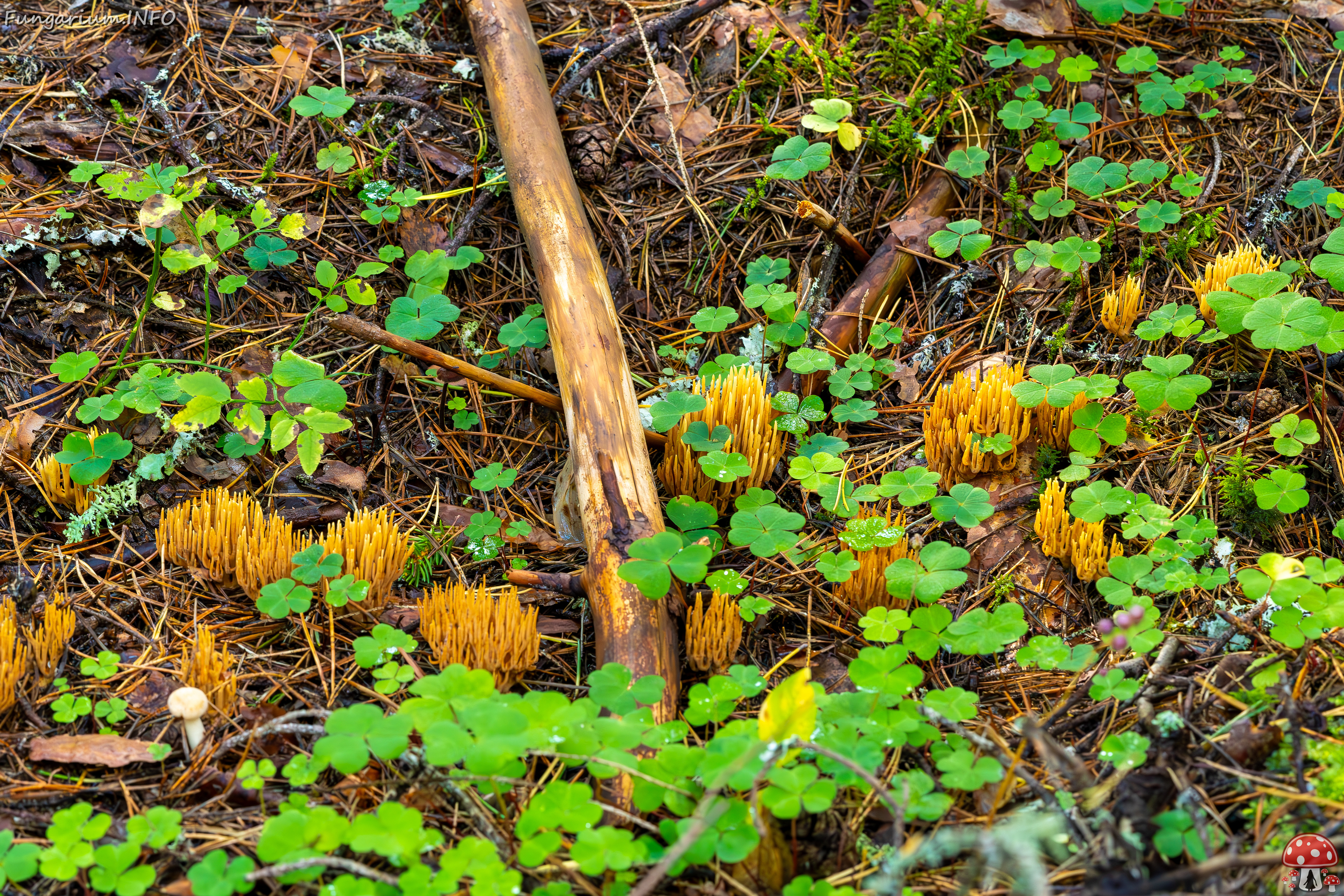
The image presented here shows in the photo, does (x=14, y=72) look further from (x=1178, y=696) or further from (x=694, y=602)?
(x=1178, y=696)

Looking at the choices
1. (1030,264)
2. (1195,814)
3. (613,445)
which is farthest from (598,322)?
(1195,814)

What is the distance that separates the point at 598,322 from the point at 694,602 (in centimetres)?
117

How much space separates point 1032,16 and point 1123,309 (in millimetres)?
1697

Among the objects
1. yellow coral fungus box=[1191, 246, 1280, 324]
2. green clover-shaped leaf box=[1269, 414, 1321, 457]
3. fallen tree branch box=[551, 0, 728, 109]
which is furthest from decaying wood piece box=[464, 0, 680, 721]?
yellow coral fungus box=[1191, 246, 1280, 324]

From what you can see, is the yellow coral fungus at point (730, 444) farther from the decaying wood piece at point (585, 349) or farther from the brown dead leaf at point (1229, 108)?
the brown dead leaf at point (1229, 108)

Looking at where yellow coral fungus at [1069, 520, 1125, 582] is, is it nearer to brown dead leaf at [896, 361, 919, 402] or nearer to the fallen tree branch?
brown dead leaf at [896, 361, 919, 402]

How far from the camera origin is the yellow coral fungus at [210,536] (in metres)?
2.87

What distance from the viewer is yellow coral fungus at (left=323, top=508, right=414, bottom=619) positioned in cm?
285

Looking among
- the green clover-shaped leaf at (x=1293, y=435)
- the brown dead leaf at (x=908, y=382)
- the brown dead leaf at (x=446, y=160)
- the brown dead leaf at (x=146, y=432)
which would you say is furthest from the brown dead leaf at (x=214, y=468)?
the green clover-shaped leaf at (x=1293, y=435)

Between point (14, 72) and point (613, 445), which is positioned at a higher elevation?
point (14, 72)

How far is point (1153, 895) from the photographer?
5.38ft

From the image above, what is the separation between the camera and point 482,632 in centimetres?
260

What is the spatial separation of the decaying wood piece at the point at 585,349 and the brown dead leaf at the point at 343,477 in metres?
0.85

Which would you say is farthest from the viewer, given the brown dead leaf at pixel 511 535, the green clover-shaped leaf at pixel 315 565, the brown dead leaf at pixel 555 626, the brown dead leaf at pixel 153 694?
the brown dead leaf at pixel 511 535
